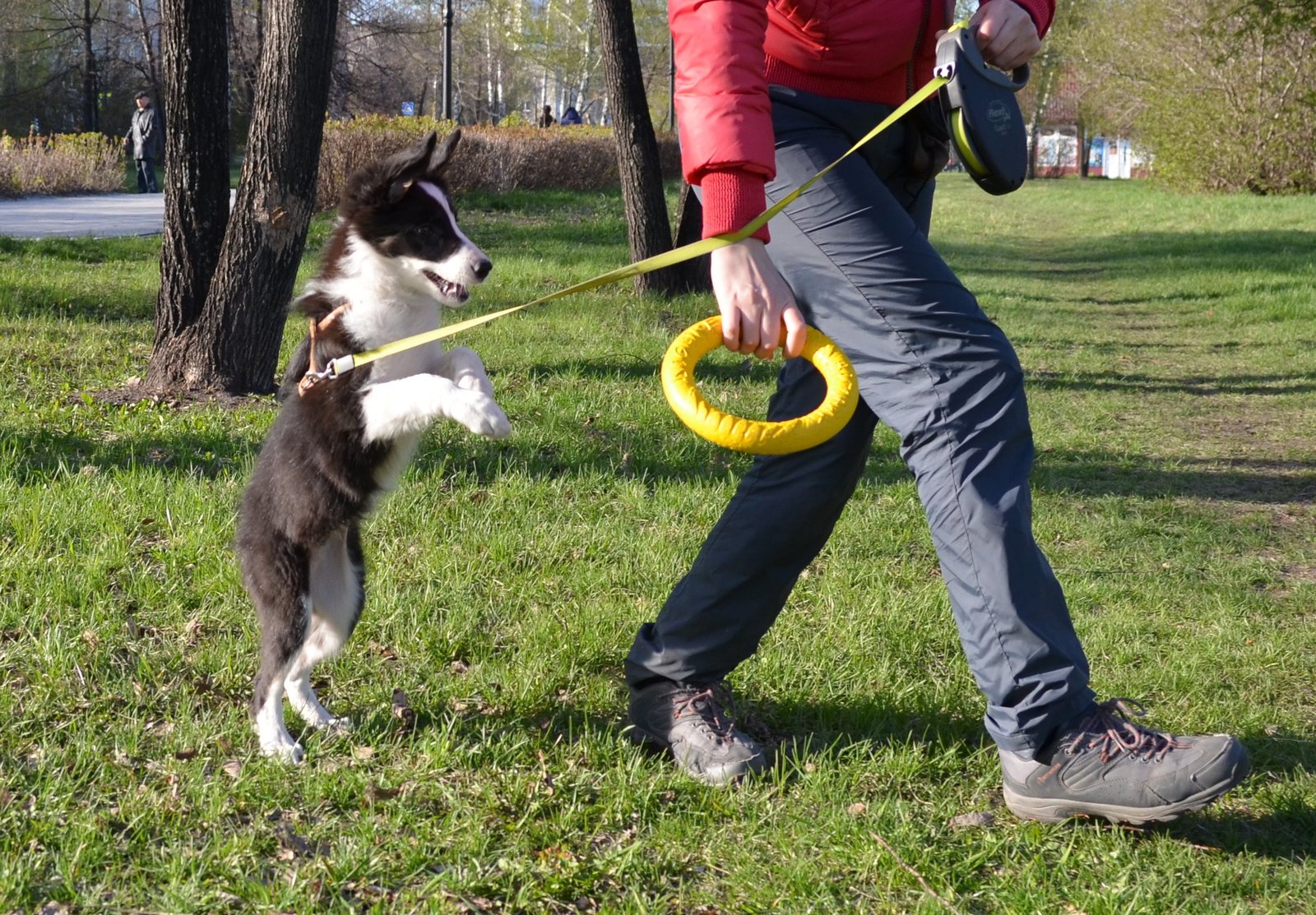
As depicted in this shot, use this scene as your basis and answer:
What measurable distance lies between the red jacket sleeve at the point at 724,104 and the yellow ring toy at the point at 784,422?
310 millimetres

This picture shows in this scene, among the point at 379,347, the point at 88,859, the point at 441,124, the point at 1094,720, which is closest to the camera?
the point at 88,859

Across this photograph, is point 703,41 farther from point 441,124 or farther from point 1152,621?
point 441,124

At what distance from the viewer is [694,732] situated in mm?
3053

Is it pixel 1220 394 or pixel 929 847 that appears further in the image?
pixel 1220 394

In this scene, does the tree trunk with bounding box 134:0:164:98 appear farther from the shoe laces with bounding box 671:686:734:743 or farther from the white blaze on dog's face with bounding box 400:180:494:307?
the shoe laces with bounding box 671:686:734:743

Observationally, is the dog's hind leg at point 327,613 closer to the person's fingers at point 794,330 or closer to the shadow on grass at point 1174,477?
the person's fingers at point 794,330

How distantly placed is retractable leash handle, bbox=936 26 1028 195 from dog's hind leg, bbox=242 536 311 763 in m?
1.99

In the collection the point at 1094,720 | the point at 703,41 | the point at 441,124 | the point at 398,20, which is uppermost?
the point at 398,20

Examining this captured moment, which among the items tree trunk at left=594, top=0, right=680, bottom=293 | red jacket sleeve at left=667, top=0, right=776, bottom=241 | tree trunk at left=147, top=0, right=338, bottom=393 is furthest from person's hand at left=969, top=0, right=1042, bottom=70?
tree trunk at left=594, top=0, right=680, bottom=293

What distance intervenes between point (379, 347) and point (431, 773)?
115 centimetres

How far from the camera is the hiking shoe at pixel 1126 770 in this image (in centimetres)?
262

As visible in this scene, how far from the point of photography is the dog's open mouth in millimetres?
3330

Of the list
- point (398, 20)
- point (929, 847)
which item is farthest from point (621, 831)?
point (398, 20)

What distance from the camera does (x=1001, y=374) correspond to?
2.60 metres
